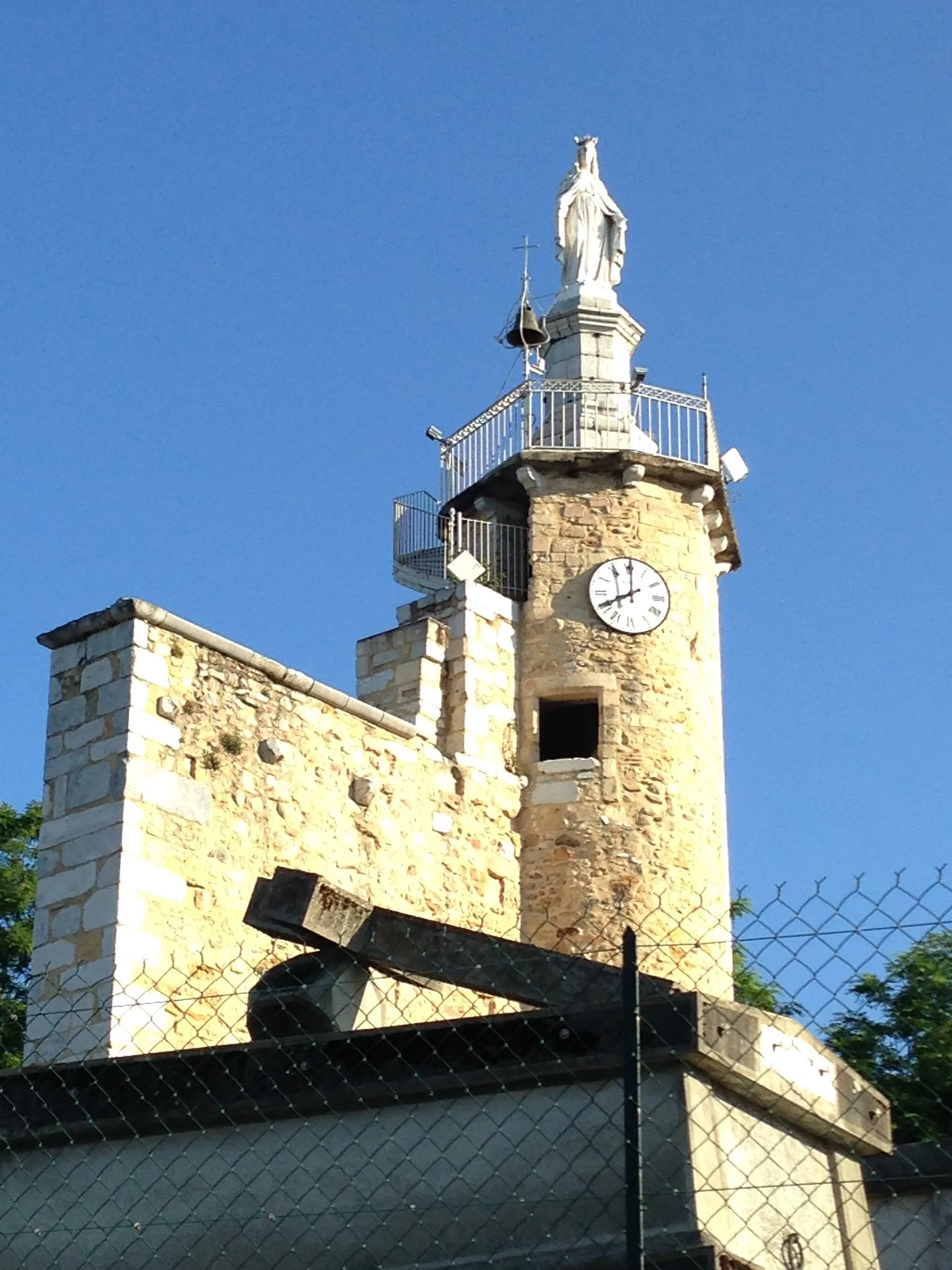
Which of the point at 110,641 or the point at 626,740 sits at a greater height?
the point at 626,740

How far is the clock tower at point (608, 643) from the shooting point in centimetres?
1653

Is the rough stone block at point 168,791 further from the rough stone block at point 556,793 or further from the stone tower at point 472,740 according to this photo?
the rough stone block at point 556,793

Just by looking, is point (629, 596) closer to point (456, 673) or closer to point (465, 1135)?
point (456, 673)

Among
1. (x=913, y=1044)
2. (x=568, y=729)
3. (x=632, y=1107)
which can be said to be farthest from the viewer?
(x=568, y=729)

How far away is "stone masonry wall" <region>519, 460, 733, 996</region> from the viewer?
16406 millimetres

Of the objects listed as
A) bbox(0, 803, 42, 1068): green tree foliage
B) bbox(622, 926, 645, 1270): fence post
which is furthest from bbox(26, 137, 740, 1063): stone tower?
bbox(622, 926, 645, 1270): fence post

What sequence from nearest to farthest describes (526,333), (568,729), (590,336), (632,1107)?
1. (632,1107)
2. (568,729)
3. (590,336)
4. (526,333)

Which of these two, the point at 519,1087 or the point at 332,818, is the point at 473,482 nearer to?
the point at 332,818

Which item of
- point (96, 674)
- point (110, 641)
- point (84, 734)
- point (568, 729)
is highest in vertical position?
point (568, 729)

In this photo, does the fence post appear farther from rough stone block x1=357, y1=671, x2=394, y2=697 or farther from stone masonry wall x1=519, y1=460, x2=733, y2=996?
rough stone block x1=357, y1=671, x2=394, y2=697

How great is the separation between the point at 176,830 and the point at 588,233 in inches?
369

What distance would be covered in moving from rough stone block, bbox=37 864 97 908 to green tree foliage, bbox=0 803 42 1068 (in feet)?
14.4

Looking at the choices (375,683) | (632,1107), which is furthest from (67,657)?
(632,1107)

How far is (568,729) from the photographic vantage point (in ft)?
58.5
